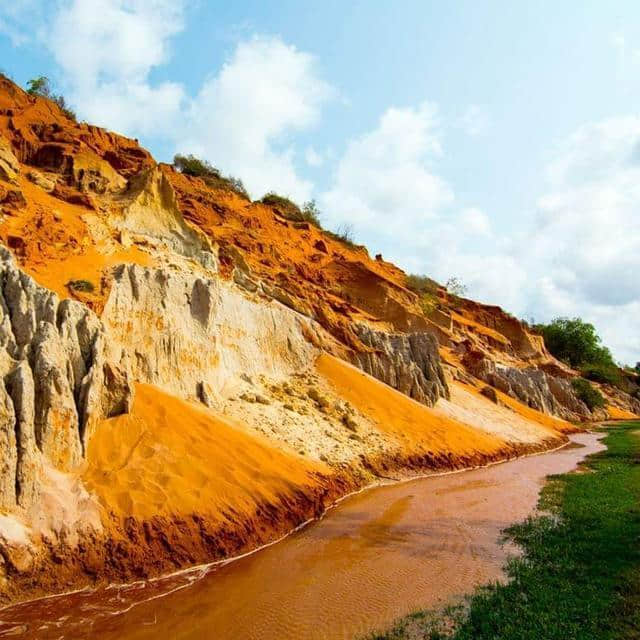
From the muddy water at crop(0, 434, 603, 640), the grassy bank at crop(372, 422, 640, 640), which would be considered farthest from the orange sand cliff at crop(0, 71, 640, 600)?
the grassy bank at crop(372, 422, 640, 640)

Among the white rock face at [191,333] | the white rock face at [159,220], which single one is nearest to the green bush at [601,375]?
the white rock face at [191,333]

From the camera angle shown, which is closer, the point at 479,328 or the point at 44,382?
the point at 44,382

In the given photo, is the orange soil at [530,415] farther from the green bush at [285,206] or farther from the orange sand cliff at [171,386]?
the green bush at [285,206]

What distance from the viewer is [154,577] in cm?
838

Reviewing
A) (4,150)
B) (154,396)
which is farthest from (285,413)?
(4,150)

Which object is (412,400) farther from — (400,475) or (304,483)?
(304,483)

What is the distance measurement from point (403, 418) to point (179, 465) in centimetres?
1241

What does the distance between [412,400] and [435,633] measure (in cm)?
1834

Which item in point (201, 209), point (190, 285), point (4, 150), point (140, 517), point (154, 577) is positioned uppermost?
point (201, 209)

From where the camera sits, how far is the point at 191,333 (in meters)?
17.0

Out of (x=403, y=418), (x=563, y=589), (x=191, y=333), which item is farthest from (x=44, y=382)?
(x=403, y=418)

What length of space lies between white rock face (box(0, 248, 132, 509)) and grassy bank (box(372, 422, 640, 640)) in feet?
21.2

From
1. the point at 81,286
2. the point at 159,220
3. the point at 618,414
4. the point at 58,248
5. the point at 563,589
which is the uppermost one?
the point at 159,220

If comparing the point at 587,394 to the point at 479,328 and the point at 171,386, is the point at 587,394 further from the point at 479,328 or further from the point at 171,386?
the point at 171,386
